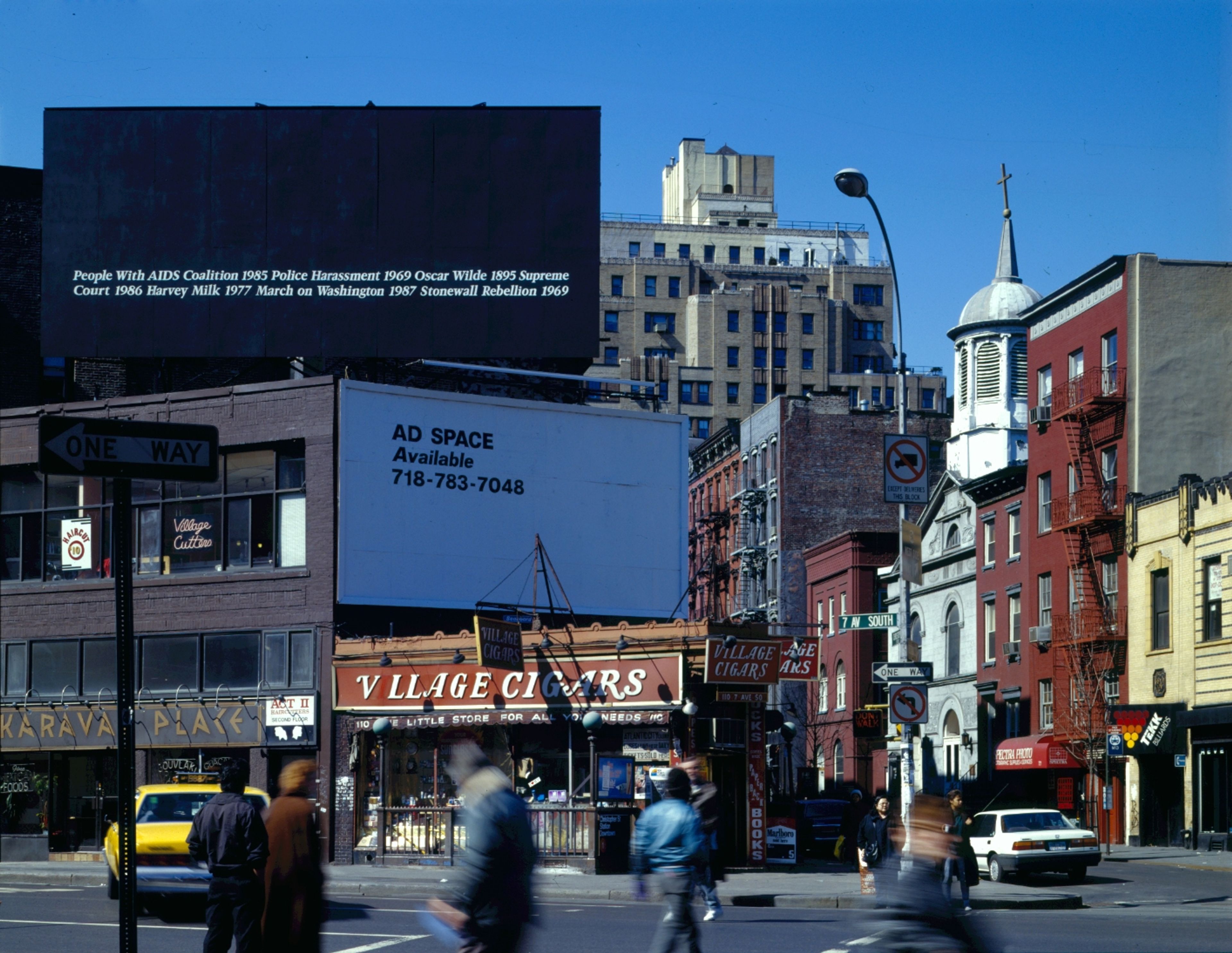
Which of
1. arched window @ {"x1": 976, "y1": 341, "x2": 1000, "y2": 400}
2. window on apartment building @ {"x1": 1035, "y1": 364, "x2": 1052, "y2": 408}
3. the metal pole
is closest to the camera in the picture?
the metal pole

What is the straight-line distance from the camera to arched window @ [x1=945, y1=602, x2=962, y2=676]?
61.6 m

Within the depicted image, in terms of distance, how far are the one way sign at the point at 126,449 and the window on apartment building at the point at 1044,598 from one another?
47.5 metres

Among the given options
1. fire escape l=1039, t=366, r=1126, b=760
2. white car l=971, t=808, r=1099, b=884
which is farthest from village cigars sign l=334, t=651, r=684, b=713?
fire escape l=1039, t=366, r=1126, b=760

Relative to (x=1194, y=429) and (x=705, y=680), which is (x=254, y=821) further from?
(x=1194, y=429)

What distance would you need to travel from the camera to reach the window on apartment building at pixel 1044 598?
2083 inches

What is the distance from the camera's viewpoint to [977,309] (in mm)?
74312

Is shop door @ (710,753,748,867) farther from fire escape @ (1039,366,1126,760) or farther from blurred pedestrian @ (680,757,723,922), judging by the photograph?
fire escape @ (1039,366,1126,760)

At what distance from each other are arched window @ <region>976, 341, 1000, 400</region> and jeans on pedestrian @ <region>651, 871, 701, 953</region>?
62.3 metres

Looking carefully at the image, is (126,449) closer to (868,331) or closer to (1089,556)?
(1089,556)

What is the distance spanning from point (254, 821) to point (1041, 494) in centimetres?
4529

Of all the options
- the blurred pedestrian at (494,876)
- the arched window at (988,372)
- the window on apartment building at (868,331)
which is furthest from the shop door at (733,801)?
the window on apartment building at (868,331)

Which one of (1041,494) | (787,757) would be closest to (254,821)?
(1041,494)

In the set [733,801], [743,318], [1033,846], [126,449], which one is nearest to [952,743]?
[733,801]

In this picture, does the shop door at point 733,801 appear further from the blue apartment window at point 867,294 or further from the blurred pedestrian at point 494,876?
the blue apartment window at point 867,294
